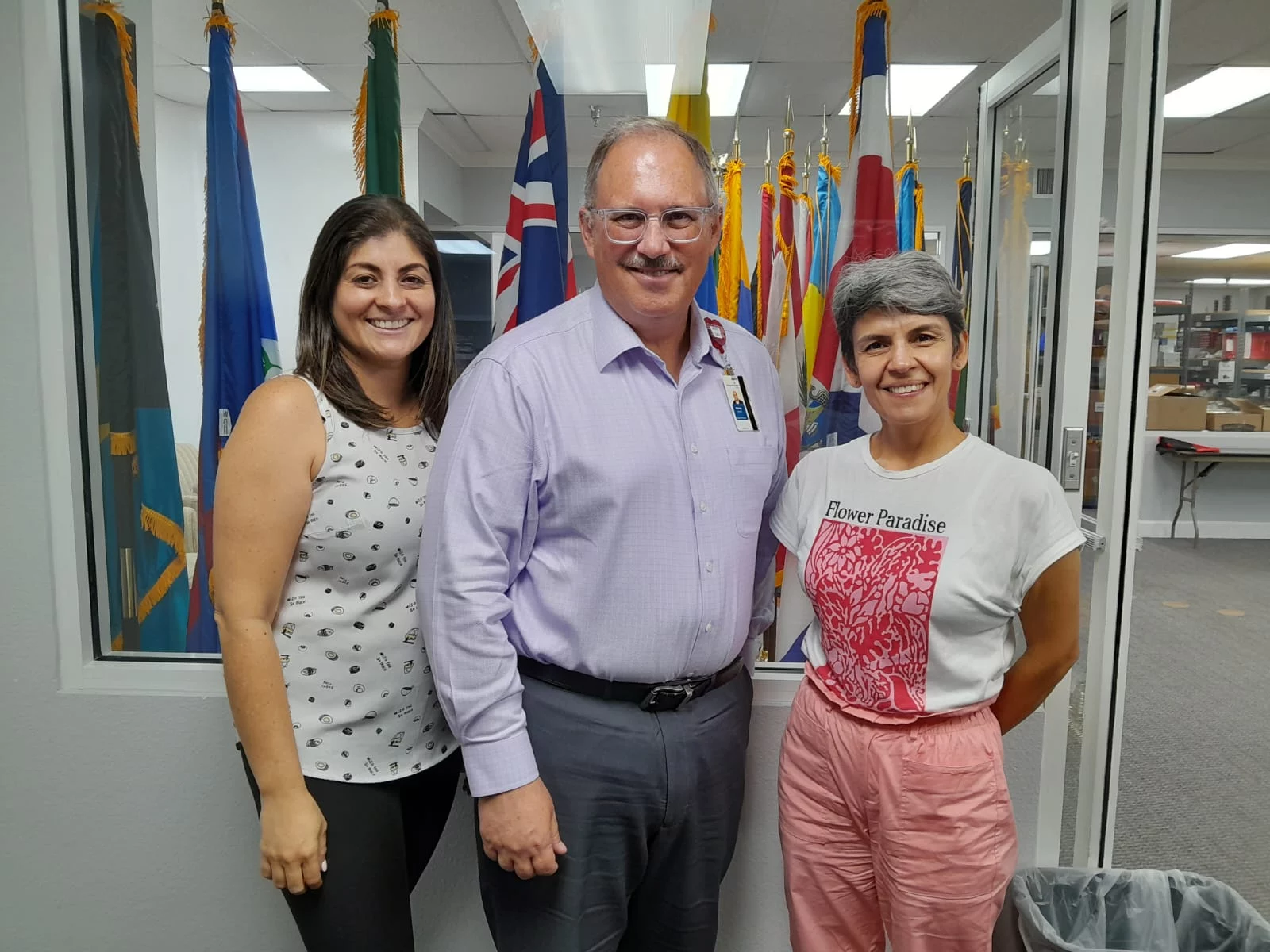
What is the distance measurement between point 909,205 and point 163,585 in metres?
1.93

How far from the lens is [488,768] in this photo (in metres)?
1.08

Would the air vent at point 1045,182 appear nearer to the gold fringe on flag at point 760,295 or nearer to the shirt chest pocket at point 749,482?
the gold fringe on flag at point 760,295

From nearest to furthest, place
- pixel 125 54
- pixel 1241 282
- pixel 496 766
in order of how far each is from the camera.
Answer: pixel 496 766
pixel 125 54
pixel 1241 282

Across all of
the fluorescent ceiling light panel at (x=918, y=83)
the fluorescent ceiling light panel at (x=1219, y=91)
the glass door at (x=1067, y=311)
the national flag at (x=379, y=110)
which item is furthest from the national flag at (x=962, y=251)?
the fluorescent ceiling light panel at (x=1219, y=91)

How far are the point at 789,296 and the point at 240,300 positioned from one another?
4.17 feet

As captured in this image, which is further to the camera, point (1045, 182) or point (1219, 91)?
point (1219, 91)

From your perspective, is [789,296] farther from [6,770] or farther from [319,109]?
[6,770]

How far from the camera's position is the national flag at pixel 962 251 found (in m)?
1.82

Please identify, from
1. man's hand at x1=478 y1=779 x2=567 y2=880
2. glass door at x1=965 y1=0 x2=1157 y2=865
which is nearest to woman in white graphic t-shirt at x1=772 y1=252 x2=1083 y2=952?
man's hand at x1=478 y1=779 x2=567 y2=880

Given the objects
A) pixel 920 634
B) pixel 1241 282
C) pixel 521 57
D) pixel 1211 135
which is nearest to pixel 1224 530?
pixel 1241 282

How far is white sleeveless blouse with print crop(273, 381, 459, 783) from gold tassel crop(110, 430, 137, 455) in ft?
2.82

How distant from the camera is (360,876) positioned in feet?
3.84

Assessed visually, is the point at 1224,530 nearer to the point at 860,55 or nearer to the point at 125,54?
the point at 860,55

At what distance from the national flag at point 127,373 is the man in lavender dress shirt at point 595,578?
1.01m
